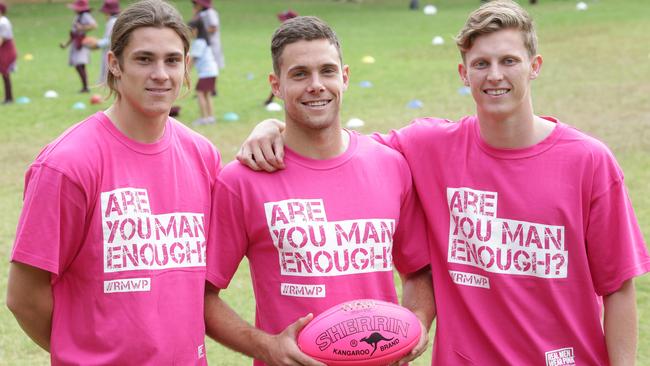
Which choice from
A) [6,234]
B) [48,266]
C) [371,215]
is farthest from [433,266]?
[6,234]

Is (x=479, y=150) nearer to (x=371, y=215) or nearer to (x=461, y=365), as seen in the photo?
(x=371, y=215)

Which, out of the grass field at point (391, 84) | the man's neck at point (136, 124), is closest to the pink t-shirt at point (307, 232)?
the man's neck at point (136, 124)

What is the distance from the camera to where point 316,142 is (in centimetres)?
394

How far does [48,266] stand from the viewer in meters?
3.57

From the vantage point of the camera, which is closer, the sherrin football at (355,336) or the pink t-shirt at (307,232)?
the sherrin football at (355,336)

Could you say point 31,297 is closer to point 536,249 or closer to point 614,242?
point 536,249

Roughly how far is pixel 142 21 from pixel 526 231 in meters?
1.70

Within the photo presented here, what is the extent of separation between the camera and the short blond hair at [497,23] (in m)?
3.81

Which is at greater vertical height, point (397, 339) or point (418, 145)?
point (418, 145)

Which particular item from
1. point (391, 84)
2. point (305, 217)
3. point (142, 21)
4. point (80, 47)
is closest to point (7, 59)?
point (80, 47)

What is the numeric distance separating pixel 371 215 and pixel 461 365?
71 centimetres

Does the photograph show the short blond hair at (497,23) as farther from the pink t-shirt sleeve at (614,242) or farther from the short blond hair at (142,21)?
the short blond hair at (142,21)

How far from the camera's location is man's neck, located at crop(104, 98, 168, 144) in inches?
148

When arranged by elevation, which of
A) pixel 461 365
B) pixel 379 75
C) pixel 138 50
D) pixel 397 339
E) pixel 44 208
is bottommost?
pixel 379 75
